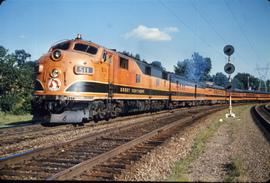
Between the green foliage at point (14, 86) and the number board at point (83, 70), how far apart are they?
1461cm

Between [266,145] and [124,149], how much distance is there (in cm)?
459

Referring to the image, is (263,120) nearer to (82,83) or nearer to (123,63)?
(123,63)

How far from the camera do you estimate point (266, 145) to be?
898 cm

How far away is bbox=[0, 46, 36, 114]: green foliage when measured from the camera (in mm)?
26206

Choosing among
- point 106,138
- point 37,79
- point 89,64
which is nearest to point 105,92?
point 89,64

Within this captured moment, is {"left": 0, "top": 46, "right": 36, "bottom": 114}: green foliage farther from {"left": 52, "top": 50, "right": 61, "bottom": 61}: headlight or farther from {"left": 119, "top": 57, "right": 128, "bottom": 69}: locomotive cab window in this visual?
{"left": 52, "top": 50, "right": 61, "bottom": 61}: headlight

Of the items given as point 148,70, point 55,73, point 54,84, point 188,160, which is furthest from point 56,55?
point 148,70

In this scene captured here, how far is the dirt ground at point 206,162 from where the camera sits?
5.57 m

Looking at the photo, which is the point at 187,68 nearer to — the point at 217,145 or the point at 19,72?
the point at 19,72

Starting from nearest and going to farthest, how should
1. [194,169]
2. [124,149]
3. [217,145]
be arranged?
[194,169], [124,149], [217,145]

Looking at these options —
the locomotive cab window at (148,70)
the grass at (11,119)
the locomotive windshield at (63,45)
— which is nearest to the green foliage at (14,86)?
the grass at (11,119)

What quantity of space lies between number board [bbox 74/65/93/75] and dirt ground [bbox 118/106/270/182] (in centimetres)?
469

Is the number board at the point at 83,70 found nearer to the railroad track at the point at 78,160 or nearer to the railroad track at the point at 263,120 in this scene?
the railroad track at the point at 78,160

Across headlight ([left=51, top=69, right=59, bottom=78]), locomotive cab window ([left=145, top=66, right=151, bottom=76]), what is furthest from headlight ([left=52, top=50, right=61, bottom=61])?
locomotive cab window ([left=145, top=66, right=151, bottom=76])
